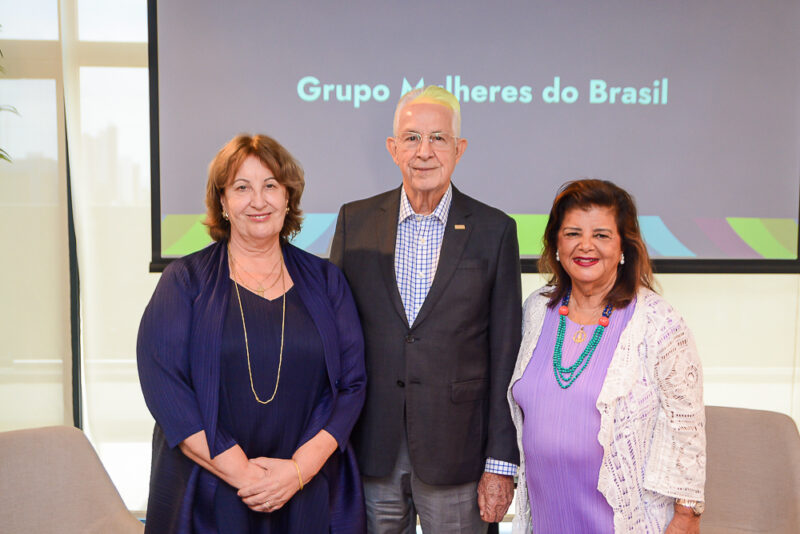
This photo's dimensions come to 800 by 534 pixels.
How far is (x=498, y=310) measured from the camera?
2.17 metres

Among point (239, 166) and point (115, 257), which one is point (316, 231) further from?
point (239, 166)

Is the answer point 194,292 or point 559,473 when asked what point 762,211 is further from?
point 194,292

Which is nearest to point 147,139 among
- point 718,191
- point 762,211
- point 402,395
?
point 402,395

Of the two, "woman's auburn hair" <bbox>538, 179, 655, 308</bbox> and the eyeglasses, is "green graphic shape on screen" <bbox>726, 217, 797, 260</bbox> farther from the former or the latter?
the eyeglasses

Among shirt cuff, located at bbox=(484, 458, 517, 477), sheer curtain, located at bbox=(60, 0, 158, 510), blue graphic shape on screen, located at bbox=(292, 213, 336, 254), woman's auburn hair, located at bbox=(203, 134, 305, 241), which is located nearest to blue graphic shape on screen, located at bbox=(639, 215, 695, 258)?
blue graphic shape on screen, located at bbox=(292, 213, 336, 254)

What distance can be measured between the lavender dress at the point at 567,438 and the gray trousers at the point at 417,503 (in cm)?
26

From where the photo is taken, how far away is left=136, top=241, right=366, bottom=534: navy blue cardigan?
1.85 metres

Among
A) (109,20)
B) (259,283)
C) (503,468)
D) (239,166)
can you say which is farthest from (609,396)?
(109,20)

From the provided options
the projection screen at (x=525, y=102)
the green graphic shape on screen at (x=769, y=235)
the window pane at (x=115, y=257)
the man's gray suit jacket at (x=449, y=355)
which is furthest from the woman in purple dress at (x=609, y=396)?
the window pane at (x=115, y=257)

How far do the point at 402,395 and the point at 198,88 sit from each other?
2.45 m

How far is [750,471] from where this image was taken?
8.50ft

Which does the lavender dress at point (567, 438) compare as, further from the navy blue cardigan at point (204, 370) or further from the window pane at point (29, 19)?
the window pane at point (29, 19)

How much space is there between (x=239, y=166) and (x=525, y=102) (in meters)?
2.31

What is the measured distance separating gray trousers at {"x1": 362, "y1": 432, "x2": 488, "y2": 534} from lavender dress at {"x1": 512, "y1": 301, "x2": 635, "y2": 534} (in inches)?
10.3
